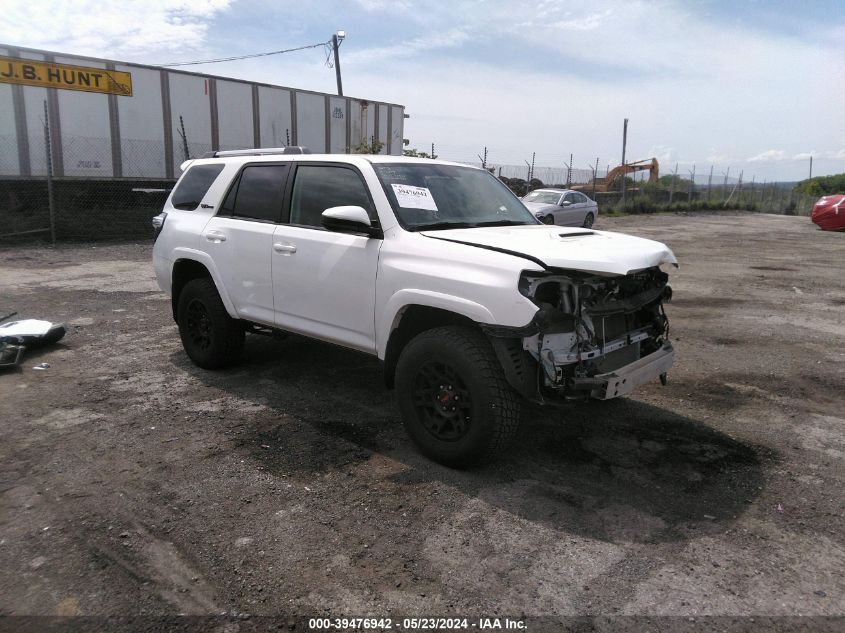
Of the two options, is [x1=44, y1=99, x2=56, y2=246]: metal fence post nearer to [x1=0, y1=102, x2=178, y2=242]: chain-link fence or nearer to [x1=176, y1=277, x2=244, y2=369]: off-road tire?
[x1=0, y1=102, x2=178, y2=242]: chain-link fence

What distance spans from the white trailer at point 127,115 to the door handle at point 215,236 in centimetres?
1052

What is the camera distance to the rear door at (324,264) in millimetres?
4105

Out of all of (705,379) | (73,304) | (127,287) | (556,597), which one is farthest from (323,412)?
(127,287)

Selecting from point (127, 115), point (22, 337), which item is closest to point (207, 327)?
point (22, 337)

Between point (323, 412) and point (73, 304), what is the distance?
17.1ft

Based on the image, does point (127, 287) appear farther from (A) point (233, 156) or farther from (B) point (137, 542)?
(B) point (137, 542)

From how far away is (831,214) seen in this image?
77.9 ft

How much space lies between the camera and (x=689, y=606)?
260 centimetres

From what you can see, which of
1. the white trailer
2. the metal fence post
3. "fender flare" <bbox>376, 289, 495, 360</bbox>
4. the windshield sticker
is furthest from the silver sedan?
"fender flare" <bbox>376, 289, 495, 360</bbox>

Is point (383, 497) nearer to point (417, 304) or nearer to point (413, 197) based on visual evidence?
point (417, 304)

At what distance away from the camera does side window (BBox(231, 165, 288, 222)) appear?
482 cm

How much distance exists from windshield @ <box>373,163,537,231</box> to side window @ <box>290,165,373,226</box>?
0.19 metres

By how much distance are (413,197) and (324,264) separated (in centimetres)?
76

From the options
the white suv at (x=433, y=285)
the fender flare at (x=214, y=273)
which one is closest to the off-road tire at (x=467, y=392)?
the white suv at (x=433, y=285)
